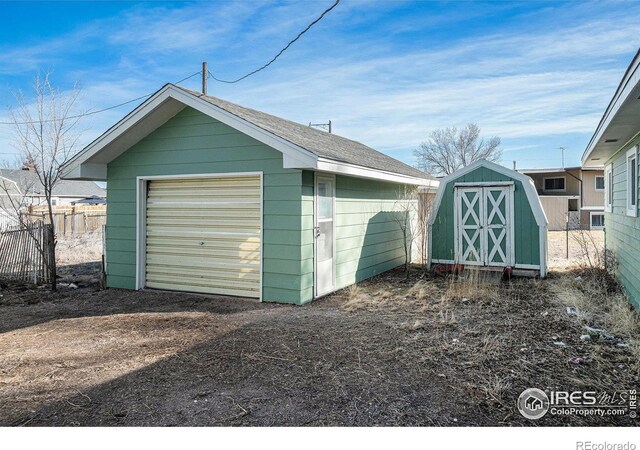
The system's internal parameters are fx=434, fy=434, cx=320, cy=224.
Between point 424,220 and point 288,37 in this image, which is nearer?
point 288,37

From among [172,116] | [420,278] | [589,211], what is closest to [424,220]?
[420,278]

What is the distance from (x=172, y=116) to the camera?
7.44m

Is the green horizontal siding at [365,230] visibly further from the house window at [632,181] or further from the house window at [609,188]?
the house window at [609,188]

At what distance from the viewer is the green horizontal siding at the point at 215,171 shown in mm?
6594

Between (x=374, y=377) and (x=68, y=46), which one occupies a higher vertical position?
(x=68, y=46)

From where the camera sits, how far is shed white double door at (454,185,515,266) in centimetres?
888

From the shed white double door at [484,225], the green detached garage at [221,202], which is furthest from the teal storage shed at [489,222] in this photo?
the green detached garage at [221,202]

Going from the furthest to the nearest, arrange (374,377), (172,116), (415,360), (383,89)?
(383,89) → (172,116) → (415,360) → (374,377)

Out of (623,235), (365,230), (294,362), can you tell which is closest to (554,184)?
(623,235)

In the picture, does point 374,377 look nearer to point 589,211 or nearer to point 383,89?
point 383,89

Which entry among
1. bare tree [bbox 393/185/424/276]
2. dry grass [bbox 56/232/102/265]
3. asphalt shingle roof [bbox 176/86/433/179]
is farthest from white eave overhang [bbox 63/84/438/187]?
dry grass [bbox 56/232/102/265]

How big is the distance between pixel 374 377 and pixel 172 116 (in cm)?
573

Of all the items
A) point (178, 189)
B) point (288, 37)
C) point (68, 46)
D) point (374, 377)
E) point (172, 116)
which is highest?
point (68, 46)

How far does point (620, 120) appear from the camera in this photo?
18.2ft
